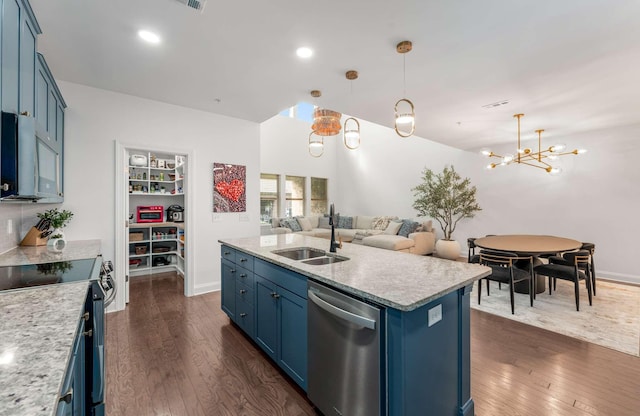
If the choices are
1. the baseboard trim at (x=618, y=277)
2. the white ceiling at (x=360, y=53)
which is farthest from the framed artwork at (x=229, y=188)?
the baseboard trim at (x=618, y=277)

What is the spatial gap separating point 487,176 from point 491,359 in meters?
5.13

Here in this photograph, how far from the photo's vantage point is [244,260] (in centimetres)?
Result: 274

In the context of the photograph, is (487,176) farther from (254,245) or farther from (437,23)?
(254,245)

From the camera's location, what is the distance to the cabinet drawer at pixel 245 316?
2631 mm

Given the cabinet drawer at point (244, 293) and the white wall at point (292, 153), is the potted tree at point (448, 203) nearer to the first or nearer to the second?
the white wall at point (292, 153)

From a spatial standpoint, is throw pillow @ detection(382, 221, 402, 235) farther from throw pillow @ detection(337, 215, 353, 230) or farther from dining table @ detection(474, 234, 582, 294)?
dining table @ detection(474, 234, 582, 294)

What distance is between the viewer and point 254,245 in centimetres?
287

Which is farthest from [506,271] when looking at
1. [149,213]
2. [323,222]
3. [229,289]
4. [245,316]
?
[149,213]

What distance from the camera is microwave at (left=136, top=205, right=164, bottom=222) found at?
5.16 m

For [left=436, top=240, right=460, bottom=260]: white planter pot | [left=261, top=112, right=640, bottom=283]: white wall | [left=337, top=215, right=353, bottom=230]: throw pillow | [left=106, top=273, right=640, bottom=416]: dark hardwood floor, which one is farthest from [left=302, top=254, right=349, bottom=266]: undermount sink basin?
[left=337, top=215, right=353, bottom=230]: throw pillow

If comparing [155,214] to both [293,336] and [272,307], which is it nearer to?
[272,307]

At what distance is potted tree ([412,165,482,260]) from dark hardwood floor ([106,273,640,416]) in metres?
3.37

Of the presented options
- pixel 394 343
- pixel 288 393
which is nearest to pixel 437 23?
pixel 394 343

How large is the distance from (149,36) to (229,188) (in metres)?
2.36
